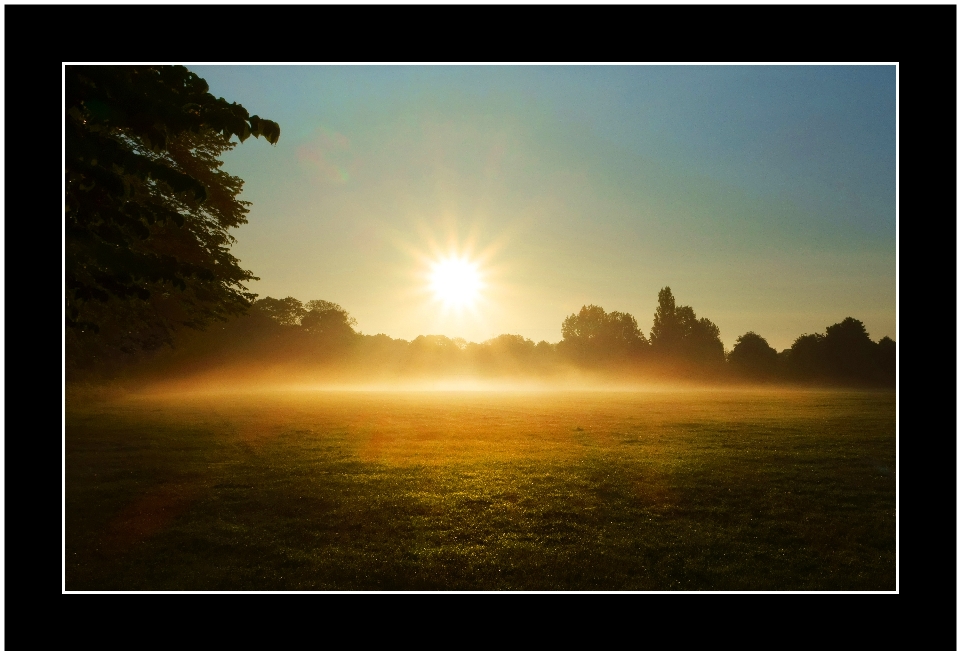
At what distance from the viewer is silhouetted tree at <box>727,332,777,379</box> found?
6181 cm

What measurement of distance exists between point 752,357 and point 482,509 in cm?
6014

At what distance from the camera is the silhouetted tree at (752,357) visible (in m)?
61.8

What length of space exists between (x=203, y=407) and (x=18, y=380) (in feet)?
99.1

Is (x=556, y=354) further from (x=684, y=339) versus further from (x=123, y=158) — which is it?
(x=123, y=158)

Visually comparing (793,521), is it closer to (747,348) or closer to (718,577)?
(718,577)

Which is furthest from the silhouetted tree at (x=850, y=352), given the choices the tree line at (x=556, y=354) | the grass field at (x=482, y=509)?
the grass field at (x=482, y=509)

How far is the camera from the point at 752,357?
6312cm

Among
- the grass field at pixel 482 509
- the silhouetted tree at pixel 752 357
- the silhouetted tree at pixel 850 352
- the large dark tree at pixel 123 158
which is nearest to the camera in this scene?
the large dark tree at pixel 123 158

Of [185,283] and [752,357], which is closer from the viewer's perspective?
Answer: [185,283]

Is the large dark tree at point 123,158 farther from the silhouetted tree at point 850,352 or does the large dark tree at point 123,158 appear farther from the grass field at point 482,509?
the silhouetted tree at point 850,352

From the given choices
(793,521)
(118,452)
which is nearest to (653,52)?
(793,521)

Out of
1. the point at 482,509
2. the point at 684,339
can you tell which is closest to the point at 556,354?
the point at 684,339

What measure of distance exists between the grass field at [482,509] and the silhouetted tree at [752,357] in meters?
43.6

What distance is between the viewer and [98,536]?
9195 millimetres
